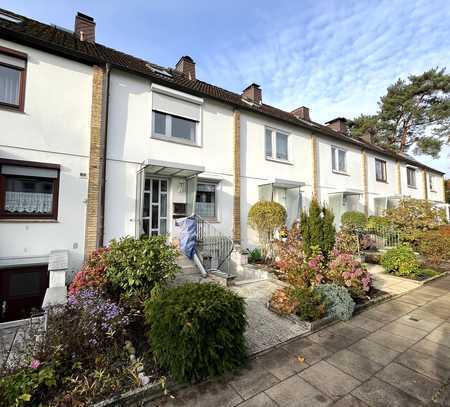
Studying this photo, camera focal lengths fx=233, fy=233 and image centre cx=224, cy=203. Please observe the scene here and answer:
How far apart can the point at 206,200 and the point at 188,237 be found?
2346mm

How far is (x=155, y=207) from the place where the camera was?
8195mm

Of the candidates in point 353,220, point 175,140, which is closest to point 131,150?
point 175,140

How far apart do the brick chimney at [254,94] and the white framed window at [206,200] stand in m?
6.59

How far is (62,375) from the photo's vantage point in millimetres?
2822

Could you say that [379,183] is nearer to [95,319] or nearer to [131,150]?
[131,150]

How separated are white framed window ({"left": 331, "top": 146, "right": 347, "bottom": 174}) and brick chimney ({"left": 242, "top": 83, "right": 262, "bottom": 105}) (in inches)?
205

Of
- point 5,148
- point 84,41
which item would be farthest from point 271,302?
point 84,41

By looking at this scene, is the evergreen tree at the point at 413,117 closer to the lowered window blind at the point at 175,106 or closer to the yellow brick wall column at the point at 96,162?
the lowered window blind at the point at 175,106

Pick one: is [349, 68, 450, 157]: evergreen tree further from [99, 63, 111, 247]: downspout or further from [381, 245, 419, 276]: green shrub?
[99, 63, 111, 247]: downspout

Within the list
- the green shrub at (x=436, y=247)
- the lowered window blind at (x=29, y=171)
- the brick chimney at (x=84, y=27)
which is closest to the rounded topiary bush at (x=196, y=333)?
the lowered window blind at (x=29, y=171)

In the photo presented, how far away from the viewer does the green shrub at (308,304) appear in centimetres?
457

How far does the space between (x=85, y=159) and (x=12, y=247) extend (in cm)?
281

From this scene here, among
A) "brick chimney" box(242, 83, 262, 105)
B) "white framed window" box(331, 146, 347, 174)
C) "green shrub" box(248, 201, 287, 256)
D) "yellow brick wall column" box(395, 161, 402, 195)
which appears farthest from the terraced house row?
"yellow brick wall column" box(395, 161, 402, 195)

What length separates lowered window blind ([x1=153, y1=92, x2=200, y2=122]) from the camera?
26.4ft
